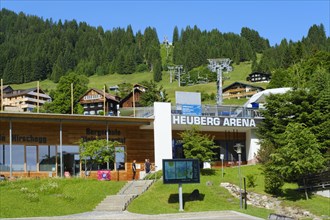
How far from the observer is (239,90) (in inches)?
5541

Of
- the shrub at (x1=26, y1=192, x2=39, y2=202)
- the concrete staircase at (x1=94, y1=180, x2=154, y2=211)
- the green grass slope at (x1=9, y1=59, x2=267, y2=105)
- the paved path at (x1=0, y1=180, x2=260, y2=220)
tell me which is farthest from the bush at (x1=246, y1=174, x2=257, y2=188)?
the green grass slope at (x1=9, y1=59, x2=267, y2=105)

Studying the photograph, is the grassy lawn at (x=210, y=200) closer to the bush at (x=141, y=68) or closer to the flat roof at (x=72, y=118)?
the flat roof at (x=72, y=118)

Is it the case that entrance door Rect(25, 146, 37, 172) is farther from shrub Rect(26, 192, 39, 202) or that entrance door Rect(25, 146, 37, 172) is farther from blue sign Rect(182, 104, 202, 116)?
blue sign Rect(182, 104, 202, 116)

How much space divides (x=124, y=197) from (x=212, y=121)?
13.9m

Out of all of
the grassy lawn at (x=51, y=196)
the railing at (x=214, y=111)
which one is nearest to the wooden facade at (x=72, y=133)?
the railing at (x=214, y=111)

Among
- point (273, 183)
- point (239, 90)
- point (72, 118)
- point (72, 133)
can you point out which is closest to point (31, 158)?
point (72, 133)

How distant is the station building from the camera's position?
35.7 meters

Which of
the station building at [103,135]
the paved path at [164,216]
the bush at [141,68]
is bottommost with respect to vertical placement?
the paved path at [164,216]

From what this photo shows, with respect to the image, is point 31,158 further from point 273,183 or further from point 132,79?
point 132,79

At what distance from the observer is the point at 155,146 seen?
39.0m

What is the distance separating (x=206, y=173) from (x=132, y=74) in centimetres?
15946

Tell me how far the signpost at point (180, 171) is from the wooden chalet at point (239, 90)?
10801cm

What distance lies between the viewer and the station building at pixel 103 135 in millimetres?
35688

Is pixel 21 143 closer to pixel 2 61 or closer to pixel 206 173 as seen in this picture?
pixel 206 173
